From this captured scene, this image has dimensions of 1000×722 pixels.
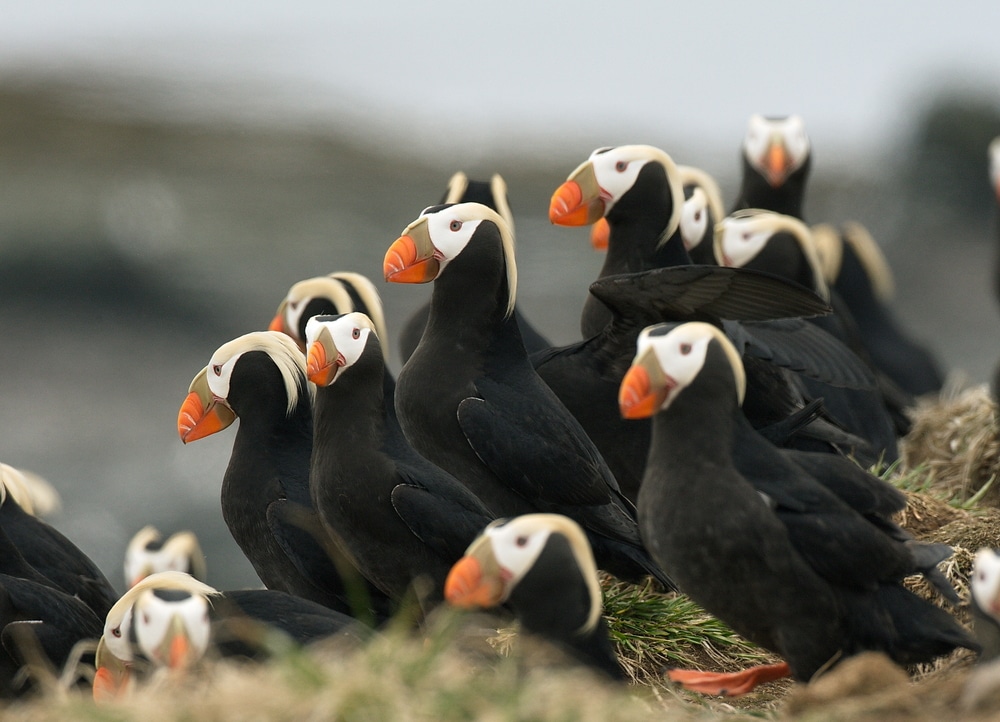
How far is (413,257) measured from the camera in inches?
249

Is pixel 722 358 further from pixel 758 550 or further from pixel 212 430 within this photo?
pixel 212 430

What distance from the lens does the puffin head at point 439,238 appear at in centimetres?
632

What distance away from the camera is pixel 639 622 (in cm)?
661

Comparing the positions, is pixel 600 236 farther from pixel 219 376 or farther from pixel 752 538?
pixel 752 538

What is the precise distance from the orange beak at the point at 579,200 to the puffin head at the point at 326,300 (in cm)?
115

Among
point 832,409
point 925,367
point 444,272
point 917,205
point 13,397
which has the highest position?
point 444,272

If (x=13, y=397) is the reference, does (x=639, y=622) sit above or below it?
above

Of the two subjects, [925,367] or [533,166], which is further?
[533,166]

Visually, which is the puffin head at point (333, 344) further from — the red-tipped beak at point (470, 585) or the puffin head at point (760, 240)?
the puffin head at point (760, 240)

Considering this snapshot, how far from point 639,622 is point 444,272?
1.59m

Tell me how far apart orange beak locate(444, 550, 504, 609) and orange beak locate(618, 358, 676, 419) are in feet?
2.26

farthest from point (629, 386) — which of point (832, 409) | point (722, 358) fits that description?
point (832, 409)

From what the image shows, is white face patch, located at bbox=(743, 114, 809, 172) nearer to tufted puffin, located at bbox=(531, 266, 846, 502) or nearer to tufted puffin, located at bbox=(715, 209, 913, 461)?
tufted puffin, located at bbox=(715, 209, 913, 461)

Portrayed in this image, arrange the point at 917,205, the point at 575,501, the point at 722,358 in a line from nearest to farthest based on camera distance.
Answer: the point at 722,358
the point at 575,501
the point at 917,205
